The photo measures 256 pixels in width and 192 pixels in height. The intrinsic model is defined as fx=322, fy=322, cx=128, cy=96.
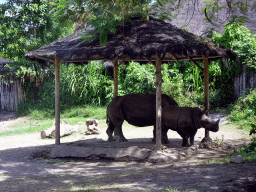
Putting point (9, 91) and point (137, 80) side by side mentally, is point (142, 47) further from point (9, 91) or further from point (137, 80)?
point (9, 91)

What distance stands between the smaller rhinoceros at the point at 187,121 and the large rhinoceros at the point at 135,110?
1.23 ft

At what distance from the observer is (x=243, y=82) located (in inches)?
580

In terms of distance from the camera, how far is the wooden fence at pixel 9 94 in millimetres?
19328

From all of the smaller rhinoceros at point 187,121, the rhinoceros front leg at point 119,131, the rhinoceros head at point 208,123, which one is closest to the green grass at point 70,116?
the rhinoceros front leg at point 119,131

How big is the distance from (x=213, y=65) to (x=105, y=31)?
8.85m

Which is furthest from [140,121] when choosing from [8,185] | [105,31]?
[8,185]

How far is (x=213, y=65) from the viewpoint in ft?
50.5

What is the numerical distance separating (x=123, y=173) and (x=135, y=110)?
287 cm

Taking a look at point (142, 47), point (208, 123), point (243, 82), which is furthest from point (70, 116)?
point (142, 47)

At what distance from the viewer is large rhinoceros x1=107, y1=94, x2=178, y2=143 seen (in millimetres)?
8812

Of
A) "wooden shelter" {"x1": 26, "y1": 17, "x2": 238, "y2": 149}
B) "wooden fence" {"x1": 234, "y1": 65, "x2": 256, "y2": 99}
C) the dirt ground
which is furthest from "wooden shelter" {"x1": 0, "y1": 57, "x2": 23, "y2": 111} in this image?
"wooden fence" {"x1": 234, "y1": 65, "x2": 256, "y2": 99}

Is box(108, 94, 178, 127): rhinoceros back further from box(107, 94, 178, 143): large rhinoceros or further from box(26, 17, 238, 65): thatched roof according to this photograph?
box(26, 17, 238, 65): thatched roof

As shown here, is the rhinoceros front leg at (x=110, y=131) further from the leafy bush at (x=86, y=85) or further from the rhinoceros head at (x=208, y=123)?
the leafy bush at (x=86, y=85)

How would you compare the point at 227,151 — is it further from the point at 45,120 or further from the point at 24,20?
the point at 24,20
